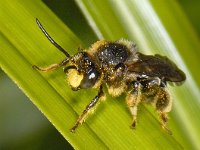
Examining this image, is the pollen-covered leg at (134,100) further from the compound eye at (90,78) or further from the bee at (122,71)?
the compound eye at (90,78)

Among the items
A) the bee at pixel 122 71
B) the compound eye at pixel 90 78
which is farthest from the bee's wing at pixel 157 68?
the compound eye at pixel 90 78

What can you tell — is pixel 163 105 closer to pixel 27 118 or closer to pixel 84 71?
pixel 84 71

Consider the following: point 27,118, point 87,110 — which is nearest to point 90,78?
point 87,110

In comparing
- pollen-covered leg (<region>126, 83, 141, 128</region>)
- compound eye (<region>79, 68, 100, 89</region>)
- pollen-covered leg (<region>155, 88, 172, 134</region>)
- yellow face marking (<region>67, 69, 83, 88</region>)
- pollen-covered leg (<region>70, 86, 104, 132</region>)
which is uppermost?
yellow face marking (<region>67, 69, 83, 88</region>)

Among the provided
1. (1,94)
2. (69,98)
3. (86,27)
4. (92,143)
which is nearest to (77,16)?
(86,27)

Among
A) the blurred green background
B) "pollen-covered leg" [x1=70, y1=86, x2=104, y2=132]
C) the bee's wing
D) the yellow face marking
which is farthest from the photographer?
the blurred green background

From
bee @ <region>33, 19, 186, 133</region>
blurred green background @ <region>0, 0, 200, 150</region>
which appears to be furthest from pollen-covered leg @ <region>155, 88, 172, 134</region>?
blurred green background @ <region>0, 0, 200, 150</region>

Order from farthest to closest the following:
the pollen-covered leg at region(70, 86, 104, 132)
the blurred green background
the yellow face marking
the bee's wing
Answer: the blurred green background, the bee's wing, the yellow face marking, the pollen-covered leg at region(70, 86, 104, 132)

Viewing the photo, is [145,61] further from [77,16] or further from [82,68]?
[77,16]

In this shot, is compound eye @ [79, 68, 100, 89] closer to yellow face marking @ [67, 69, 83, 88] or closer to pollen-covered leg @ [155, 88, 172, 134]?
yellow face marking @ [67, 69, 83, 88]

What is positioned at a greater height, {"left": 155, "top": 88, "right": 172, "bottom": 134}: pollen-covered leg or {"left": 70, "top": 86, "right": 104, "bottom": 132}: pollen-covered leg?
{"left": 70, "top": 86, "right": 104, "bottom": 132}: pollen-covered leg
